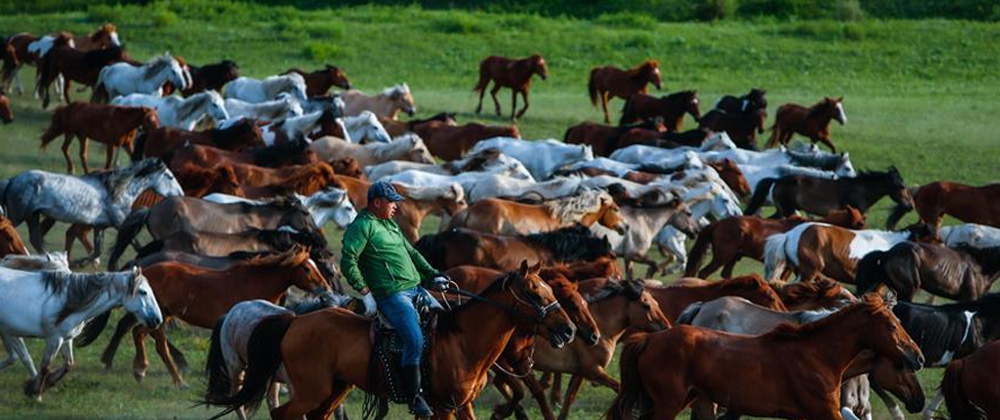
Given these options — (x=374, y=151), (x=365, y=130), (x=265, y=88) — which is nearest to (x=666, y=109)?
(x=365, y=130)

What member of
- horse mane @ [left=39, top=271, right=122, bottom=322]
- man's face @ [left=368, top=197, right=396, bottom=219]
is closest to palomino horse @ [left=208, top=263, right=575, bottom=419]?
man's face @ [left=368, top=197, right=396, bottom=219]

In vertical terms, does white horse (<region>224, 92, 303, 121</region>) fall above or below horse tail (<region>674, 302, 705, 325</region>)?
below

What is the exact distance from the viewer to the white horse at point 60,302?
10.7 meters

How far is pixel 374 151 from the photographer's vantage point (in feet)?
68.3

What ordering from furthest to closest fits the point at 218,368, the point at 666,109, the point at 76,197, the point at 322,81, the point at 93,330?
the point at 322,81 → the point at 666,109 → the point at 76,197 → the point at 93,330 → the point at 218,368

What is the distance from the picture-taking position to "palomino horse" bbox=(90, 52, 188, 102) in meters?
25.1

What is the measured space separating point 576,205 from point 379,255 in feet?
22.6

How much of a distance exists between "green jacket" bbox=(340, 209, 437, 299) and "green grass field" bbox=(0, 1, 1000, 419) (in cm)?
1523

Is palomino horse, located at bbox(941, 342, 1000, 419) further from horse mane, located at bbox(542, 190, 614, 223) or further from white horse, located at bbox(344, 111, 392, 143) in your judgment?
white horse, located at bbox(344, 111, 392, 143)

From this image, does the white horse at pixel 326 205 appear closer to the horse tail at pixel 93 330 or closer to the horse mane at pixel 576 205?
the horse mane at pixel 576 205

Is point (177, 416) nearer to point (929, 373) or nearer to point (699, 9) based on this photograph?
point (929, 373)

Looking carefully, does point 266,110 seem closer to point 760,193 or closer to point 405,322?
point 760,193

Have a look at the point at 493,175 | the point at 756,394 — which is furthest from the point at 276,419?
the point at 493,175

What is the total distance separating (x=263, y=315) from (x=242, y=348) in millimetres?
272
